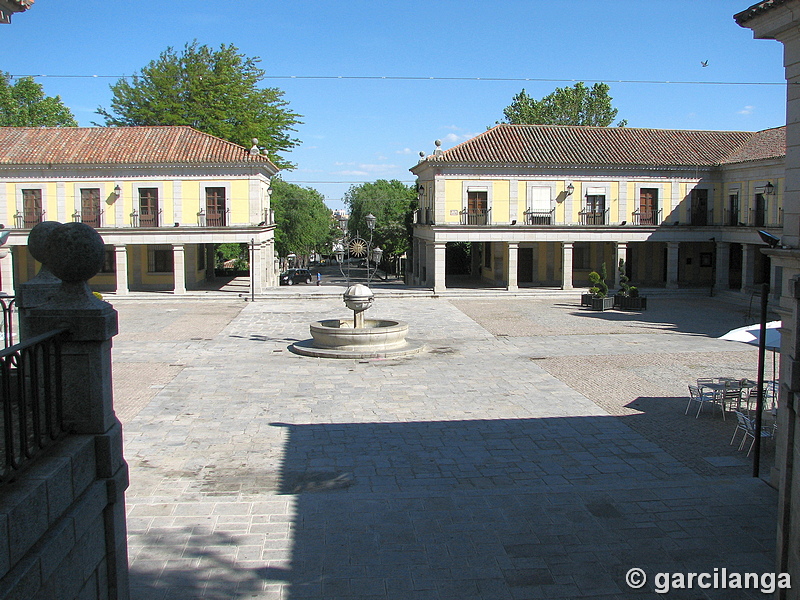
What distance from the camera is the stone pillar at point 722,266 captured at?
37.4m

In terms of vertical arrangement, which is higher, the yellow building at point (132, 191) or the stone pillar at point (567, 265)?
the yellow building at point (132, 191)

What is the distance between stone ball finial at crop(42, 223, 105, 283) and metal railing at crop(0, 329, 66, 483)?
1.32ft

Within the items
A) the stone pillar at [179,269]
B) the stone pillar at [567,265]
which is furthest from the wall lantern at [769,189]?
the stone pillar at [179,269]

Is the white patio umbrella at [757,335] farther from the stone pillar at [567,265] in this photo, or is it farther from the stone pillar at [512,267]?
the stone pillar at [567,265]

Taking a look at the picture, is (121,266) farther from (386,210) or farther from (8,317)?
(386,210)

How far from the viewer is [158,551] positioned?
7.70m

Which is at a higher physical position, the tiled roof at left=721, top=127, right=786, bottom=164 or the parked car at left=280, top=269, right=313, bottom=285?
the tiled roof at left=721, top=127, right=786, bottom=164

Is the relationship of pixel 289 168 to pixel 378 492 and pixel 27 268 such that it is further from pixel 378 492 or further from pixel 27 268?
pixel 378 492

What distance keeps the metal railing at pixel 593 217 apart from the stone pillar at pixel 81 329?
113ft

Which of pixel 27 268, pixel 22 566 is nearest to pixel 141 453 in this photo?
pixel 22 566

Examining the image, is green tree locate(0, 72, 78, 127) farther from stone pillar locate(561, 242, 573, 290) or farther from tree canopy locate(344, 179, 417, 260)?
stone pillar locate(561, 242, 573, 290)

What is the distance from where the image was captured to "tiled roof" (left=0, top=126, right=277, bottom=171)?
35.0 m

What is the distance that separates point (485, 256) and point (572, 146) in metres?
8.90

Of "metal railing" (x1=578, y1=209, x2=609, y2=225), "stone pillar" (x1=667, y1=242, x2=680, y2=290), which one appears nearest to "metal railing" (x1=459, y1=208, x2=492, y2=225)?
"metal railing" (x1=578, y1=209, x2=609, y2=225)
